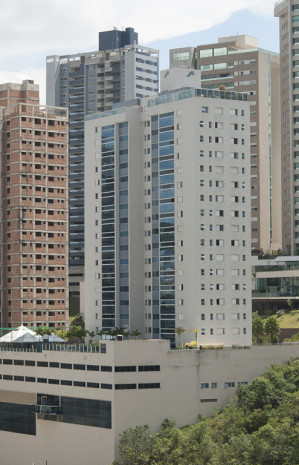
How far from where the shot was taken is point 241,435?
9600 cm

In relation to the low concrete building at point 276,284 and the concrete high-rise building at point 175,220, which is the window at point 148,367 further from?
the low concrete building at point 276,284

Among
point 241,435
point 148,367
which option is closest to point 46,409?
point 148,367

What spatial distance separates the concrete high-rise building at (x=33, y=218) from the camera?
572 ft

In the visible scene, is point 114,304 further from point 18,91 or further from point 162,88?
point 18,91

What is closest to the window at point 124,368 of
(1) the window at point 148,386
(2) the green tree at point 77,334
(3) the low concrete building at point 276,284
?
(1) the window at point 148,386

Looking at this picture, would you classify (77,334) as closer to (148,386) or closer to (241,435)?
(148,386)

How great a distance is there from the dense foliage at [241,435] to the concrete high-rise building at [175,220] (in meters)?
16.1

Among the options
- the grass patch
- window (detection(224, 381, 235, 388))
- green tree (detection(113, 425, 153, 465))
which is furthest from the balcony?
the grass patch

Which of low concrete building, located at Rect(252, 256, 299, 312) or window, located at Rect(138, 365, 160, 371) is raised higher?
low concrete building, located at Rect(252, 256, 299, 312)

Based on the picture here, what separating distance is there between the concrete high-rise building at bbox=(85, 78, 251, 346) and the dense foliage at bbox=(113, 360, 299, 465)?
634 inches

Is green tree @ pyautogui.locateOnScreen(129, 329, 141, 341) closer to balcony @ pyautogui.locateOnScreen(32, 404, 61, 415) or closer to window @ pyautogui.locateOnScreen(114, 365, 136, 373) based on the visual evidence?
balcony @ pyautogui.locateOnScreen(32, 404, 61, 415)

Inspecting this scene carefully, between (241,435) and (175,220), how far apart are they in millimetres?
35486

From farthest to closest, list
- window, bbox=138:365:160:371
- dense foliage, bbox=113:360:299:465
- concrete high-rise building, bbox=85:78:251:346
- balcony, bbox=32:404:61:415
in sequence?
concrete high-rise building, bbox=85:78:251:346 → balcony, bbox=32:404:61:415 → window, bbox=138:365:160:371 → dense foliage, bbox=113:360:299:465

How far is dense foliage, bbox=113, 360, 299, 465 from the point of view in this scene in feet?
305
